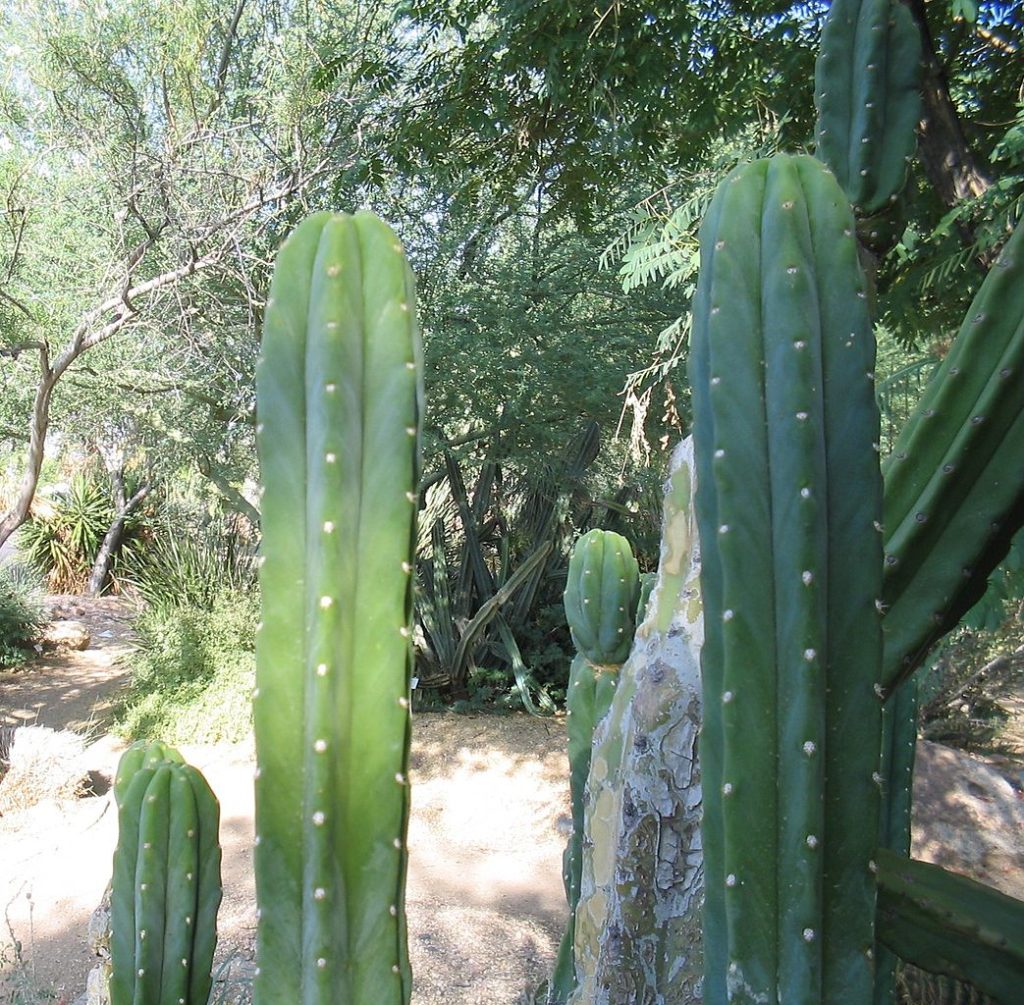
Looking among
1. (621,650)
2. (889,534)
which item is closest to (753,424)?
(889,534)

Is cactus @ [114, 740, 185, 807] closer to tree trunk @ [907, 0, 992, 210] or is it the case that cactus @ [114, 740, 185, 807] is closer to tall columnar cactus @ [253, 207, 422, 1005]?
tall columnar cactus @ [253, 207, 422, 1005]

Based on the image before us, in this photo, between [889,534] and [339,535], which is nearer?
[339,535]

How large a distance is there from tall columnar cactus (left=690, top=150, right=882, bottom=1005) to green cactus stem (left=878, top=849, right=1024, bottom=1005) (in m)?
0.20

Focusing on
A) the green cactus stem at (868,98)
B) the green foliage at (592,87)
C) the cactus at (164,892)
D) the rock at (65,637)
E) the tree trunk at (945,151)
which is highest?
the green foliage at (592,87)

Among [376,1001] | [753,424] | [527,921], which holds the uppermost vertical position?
[753,424]

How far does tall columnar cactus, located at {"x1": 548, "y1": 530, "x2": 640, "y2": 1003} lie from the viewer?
2467 millimetres

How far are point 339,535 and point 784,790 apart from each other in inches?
24.1

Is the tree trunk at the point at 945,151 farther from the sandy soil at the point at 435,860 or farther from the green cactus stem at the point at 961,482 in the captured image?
the sandy soil at the point at 435,860

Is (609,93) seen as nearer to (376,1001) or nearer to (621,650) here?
(621,650)

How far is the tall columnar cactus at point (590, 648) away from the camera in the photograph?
247 cm

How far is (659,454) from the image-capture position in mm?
7277

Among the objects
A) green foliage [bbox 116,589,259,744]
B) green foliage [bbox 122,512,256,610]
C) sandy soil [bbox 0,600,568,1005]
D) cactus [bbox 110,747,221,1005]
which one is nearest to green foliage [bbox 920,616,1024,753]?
sandy soil [bbox 0,600,568,1005]

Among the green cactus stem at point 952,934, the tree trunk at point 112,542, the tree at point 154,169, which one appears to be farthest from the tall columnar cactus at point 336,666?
the tree trunk at point 112,542

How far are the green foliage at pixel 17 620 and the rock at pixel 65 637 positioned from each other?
0.50 ft
